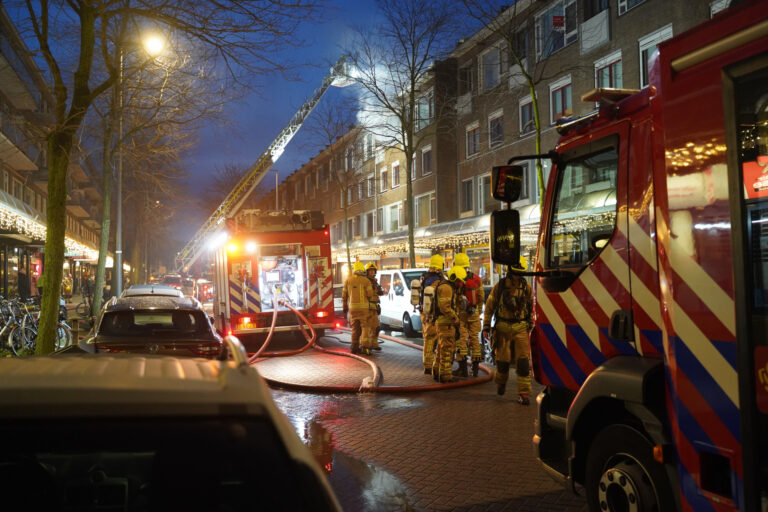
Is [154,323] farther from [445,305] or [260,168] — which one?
[260,168]

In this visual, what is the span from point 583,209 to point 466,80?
25.6m

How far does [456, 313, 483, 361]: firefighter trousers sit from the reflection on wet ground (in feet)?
5.54

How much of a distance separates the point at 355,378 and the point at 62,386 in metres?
8.53

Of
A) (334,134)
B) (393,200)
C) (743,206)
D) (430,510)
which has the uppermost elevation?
(334,134)

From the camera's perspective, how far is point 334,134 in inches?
1182

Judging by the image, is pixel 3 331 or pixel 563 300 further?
pixel 3 331

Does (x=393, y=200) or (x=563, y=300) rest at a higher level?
(x=393, y=200)

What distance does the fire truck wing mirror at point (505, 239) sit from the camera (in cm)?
390

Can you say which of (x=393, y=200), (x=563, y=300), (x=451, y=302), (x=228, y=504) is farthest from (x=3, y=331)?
(x=393, y=200)

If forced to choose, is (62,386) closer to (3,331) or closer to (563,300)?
(563,300)

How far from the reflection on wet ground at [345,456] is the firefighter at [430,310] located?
162 cm

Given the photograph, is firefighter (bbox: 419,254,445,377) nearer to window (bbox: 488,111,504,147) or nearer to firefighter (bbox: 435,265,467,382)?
firefighter (bbox: 435,265,467,382)

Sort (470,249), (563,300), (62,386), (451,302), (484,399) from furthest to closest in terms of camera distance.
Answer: (470,249)
(451,302)
(484,399)
(563,300)
(62,386)

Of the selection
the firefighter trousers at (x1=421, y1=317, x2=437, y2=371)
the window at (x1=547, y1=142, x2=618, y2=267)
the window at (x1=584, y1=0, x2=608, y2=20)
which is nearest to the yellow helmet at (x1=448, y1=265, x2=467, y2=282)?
the firefighter trousers at (x1=421, y1=317, x2=437, y2=371)
